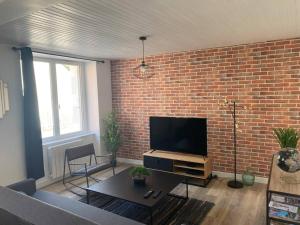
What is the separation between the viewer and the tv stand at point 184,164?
3.89 metres

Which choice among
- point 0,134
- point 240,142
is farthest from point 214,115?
point 0,134

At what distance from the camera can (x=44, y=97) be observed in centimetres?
423

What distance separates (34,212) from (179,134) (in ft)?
9.78

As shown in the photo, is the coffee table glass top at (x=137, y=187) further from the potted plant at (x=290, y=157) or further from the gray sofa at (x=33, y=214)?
the potted plant at (x=290, y=157)

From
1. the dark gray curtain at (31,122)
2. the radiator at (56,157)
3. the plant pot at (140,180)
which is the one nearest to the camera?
the plant pot at (140,180)

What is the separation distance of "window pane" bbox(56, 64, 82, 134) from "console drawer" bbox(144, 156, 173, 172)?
170cm

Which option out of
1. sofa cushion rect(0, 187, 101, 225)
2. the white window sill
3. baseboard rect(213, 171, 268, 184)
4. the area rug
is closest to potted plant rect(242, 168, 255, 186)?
baseboard rect(213, 171, 268, 184)

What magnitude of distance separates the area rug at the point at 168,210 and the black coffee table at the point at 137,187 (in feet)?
0.68

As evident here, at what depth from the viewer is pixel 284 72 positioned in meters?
3.60

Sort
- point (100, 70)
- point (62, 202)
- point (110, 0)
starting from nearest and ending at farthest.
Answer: point (110, 0) < point (62, 202) < point (100, 70)

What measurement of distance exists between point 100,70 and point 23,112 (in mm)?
1875

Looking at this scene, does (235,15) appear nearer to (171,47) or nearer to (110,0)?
(110,0)

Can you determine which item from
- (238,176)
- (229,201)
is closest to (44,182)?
(229,201)

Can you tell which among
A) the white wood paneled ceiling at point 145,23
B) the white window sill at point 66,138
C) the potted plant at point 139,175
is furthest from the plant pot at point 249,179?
the white window sill at point 66,138
